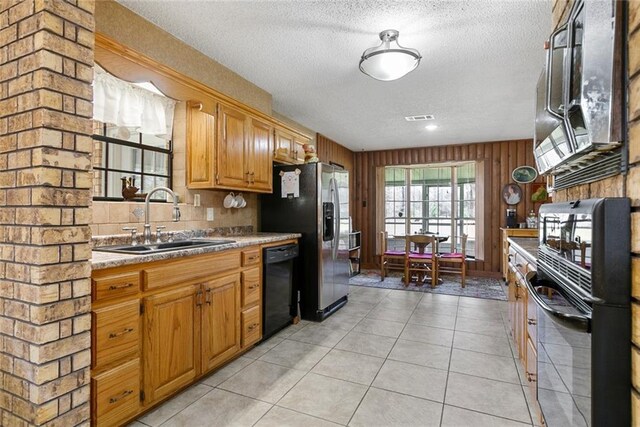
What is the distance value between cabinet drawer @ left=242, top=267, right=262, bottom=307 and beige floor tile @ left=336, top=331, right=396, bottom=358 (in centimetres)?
84

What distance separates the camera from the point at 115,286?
166cm

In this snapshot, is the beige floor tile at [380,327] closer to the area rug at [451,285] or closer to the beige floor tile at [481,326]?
the beige floor tile at [481,326]

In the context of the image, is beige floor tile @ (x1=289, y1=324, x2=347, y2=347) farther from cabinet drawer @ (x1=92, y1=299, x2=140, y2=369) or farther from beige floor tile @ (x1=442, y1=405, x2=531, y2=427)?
cabinet drawer @ (x1=92, y1=299, x2=140, y2=369)

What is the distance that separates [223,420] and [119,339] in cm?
73


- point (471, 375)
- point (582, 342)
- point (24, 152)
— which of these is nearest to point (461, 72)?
point (471, 375)

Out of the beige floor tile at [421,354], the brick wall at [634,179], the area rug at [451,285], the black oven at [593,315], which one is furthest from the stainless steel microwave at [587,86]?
the area rug at [451,285]

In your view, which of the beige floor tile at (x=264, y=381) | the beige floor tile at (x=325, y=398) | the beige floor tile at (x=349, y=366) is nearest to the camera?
the beige floor tile at (x=325, y=398)

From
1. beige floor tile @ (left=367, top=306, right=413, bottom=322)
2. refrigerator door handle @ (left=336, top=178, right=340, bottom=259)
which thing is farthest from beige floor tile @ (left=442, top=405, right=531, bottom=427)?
refrigerator door handle @ (left=336, top=178, right=340, bottom=259)

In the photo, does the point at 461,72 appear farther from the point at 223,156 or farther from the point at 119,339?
the point at 119,339

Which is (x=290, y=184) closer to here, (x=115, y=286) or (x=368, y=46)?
(x=368, y=46)

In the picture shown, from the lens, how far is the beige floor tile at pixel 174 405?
1.87 metres

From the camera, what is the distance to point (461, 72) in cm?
320

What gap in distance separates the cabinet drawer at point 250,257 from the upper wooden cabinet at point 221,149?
61 centimetres

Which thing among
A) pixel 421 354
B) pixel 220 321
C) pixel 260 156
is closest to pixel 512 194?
pixel 421 354
